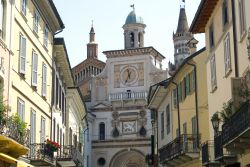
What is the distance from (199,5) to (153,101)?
2103cm

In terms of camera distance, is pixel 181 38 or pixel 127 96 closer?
pixel 127 96

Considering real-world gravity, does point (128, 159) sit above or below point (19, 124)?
above

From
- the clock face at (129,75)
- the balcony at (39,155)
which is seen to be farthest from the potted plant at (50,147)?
the clock face at (129,75)

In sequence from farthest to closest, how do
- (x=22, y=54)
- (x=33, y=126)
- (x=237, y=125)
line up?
(x=33, y=126) → (x=22, y=54) → (x=237, y=125)

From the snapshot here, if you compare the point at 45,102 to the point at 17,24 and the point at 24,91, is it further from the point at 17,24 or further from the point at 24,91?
the point at 17,24

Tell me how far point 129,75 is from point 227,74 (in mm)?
52214

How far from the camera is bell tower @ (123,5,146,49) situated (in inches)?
3088

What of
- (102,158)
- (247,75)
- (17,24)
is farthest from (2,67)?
(102,158)

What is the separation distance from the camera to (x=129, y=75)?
73.2m

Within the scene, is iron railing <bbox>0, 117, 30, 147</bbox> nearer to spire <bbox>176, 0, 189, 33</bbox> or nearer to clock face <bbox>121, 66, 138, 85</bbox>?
clock face <bbox>121, 66, 138, 85</bbox>

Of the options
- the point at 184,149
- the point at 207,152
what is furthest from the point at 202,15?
the point at 184,149

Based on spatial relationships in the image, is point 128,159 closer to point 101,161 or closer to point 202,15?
point 101,161

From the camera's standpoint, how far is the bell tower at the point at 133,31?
78.4 meters

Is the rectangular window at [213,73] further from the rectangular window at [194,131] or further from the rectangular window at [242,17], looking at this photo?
the rectangular window at [194,131]
